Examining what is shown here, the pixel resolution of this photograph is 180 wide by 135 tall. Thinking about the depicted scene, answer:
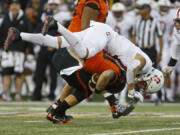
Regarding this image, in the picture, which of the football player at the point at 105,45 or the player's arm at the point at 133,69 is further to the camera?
the player's arm at the point at 133,69

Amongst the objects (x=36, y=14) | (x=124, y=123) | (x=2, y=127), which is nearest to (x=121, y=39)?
(x=124, y=123)

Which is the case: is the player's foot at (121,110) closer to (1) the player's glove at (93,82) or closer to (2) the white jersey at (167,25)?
(1) the player's glove at (93,82)

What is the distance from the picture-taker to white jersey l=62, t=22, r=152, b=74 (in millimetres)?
7453

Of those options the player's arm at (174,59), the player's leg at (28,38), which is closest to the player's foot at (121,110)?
the player's arm at (174,59)

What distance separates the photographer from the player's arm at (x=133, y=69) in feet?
26.4

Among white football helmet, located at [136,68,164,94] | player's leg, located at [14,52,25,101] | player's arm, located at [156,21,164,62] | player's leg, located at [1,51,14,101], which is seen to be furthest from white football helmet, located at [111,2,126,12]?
white football helmet, located at [136,68,164,94]

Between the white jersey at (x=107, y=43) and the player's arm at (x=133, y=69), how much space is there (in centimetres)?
5

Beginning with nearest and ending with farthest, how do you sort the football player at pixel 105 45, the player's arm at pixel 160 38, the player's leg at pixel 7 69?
the football player at pixel 105 45
the player's arm at pixel 160 38
the player's leg at pixel 7 69

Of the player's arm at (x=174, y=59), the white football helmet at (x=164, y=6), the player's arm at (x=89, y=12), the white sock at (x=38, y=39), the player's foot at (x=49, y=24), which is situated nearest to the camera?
the player's foot at (x=49, y=24)

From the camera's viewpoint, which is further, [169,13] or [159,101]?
[169,13]

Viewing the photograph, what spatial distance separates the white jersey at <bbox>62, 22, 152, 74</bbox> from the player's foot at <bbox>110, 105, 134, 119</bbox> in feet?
1.39

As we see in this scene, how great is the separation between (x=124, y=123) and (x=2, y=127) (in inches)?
56.6

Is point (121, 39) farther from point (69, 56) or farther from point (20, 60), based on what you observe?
point (20, 60)

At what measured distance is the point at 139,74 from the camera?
26.7 ft
